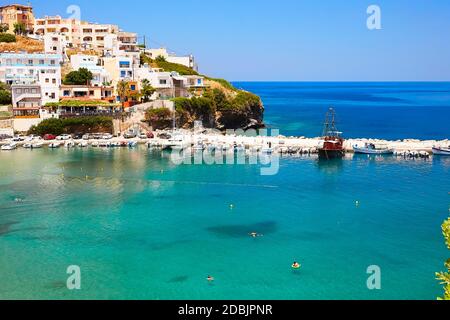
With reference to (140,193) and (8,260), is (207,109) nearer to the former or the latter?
(140,193)

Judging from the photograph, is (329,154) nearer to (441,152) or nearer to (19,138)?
(441,152)

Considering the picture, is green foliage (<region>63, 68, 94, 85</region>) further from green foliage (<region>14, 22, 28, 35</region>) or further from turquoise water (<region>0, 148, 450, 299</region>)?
green foliage (<region>14, 22, 28, 35</region>)

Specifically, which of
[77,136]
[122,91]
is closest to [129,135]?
[77,136]

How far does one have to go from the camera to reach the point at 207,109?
8881cm

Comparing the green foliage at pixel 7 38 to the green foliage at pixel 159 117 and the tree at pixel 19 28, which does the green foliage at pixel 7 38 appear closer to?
the tree at pixel 19 28

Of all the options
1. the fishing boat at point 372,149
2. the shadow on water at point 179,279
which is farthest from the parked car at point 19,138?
the shadow on water at point 179,279

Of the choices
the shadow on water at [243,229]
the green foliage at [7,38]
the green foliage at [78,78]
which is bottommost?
the shadow on water at [243,229]

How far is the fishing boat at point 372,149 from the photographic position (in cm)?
6788

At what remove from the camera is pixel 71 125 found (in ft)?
250

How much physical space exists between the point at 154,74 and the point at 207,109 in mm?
11596

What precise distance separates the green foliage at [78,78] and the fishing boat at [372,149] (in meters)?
45.5

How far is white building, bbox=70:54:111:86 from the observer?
281ft

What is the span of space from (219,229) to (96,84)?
55920 millimetres

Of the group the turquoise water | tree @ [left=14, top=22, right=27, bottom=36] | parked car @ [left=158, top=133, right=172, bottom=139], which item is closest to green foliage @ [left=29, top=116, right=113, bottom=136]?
parked car @ [left=158, top=133, right=172, bottom=139]
